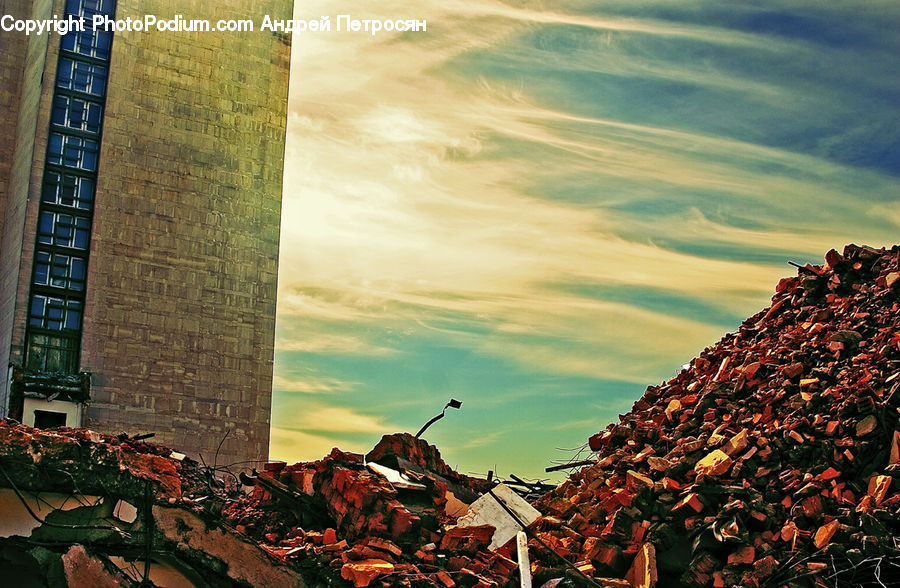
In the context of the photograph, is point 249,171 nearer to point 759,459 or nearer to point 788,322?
point 788,322

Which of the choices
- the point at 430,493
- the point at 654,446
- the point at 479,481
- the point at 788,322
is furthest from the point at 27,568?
the point at 788,322

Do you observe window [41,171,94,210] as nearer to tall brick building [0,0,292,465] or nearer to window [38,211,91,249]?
tall brick building [0,0,292,465]

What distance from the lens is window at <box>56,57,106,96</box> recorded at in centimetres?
2536

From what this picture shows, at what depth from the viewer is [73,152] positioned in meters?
25.3

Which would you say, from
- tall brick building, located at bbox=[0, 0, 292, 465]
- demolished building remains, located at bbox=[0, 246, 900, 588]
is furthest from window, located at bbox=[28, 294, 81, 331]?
demolished building remains, located at bbox=[0, 246, 900, 588]

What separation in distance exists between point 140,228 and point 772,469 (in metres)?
19.3

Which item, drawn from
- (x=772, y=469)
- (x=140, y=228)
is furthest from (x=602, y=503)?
(x=140, y=228)

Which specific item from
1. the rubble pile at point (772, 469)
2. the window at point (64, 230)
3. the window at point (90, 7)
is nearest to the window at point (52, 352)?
the window at point (64, 230)

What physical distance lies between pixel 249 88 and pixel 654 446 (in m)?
19.2

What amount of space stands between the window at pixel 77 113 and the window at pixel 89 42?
1.42m

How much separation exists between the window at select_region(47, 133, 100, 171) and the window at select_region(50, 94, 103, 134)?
35 cm

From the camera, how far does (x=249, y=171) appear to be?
2736 cm

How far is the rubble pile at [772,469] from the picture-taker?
34.2 feet

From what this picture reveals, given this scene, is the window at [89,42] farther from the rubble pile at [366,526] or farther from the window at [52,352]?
the rubble pile at [366,526]
